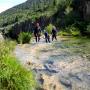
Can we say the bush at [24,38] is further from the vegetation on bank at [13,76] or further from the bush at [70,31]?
the vegetation on bank at [13,76]

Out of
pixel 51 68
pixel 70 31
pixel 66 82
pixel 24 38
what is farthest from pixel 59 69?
pixel 70 31

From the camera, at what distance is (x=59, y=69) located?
54.1ft

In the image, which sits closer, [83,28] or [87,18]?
[83,28]

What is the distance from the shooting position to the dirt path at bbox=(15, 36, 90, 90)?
46.7ft

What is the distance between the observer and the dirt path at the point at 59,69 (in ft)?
46.7

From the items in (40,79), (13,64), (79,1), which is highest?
(79,1)

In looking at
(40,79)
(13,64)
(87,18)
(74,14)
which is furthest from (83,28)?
(13,64)

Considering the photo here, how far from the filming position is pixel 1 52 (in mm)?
12594

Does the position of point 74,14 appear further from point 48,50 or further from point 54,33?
point 48,50

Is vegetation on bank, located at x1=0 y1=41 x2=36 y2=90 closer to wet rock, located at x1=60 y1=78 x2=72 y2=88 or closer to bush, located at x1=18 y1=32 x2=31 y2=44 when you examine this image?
wet rock, located at x1=60 y1=78 x2=72 y2=88

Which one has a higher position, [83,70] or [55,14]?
[55,14]

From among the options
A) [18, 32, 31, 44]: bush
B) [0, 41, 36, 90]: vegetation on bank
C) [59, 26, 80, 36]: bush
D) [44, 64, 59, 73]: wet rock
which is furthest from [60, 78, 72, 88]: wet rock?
[59, 26, 80, 36]: bush

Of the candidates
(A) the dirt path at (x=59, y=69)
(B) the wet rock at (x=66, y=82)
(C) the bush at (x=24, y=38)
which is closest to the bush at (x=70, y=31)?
(C) the bush at (x=24, y=38)

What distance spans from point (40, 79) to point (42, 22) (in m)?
41.6
